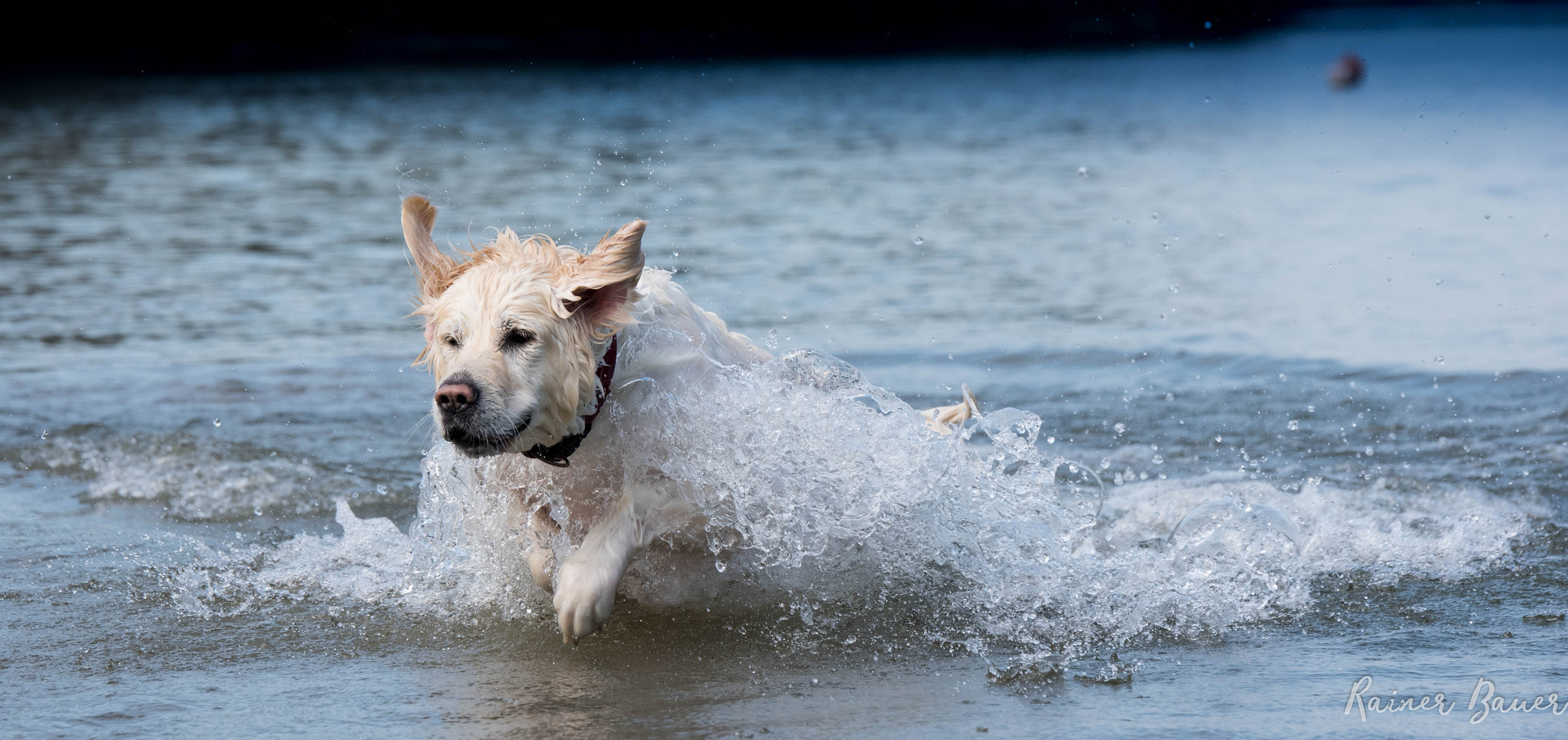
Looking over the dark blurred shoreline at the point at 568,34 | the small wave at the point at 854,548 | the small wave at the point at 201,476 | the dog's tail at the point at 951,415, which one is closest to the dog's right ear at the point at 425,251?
the small wave at the point at 854,548

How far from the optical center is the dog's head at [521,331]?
12.6ft

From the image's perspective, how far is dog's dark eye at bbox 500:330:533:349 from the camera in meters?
3.95

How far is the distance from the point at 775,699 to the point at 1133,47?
5826cm

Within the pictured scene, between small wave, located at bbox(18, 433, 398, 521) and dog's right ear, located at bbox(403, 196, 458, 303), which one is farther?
small wave, located at bbox(18, 433, 398, 521)

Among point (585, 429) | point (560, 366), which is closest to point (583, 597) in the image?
→ point (585, 429)

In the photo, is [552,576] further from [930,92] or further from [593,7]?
[593,7]

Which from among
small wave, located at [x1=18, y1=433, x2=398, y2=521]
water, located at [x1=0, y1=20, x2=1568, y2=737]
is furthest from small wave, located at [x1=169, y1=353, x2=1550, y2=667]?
small wave, located at [x1=18, y1=433, x2=398, y2=521]

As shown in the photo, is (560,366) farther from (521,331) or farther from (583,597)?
(583,597)

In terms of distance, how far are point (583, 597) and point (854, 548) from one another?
1.24 meters

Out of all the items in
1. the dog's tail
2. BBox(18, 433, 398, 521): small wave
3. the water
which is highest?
the dog's tail

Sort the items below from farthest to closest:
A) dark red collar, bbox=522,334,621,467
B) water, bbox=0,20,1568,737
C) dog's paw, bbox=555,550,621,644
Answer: water, bbox=0,20,1568,737 → dark red collar, bbox=522,334,621,467 → dog's paw, bbox=555,550,621,644

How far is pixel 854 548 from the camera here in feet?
16.4

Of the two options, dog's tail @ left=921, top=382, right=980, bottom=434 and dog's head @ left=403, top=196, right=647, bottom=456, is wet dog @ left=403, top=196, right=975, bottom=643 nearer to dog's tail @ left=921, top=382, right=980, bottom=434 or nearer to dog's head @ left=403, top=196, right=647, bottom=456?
dog's head @ left=403, top=196, right=647, bottom=456

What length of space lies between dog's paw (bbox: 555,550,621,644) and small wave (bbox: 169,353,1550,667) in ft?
1.43
